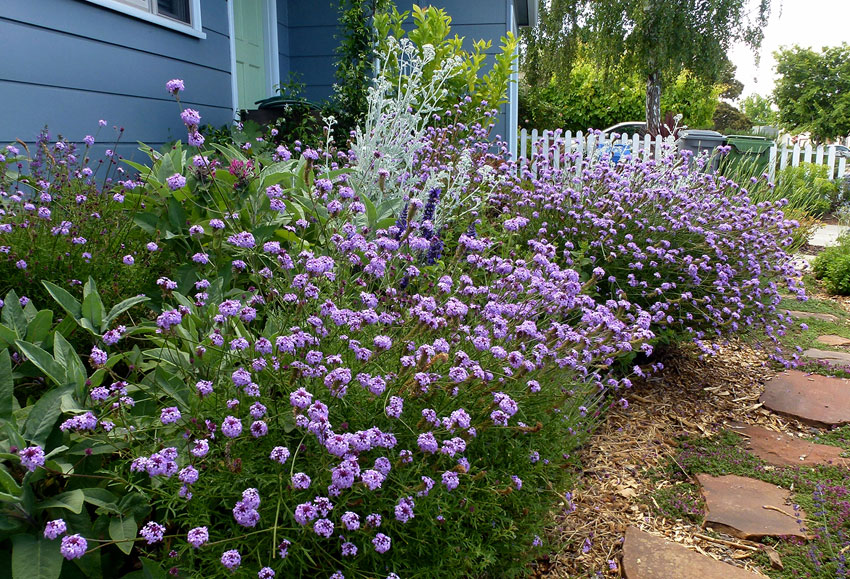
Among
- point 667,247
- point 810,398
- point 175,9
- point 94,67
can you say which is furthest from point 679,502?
point 175,9

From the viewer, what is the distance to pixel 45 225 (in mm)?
2559

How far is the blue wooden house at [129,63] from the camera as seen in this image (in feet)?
12.3

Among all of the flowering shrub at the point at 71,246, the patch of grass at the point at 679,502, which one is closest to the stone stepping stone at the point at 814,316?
the patch of grass at the point at 679,502

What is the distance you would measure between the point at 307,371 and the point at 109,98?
3.77 m

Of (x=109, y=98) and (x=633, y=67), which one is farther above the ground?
(x=633, y=67)

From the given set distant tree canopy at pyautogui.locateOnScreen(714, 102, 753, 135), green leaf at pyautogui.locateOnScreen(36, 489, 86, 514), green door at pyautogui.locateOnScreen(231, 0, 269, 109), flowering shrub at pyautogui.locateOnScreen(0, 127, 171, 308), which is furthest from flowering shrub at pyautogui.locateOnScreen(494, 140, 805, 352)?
distant tree canopy at pyautogui.locateOnScreen(714, 102, 753, 135)

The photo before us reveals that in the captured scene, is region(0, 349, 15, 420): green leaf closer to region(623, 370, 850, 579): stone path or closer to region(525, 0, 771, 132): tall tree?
region(623, 370, 850, 579): stone path

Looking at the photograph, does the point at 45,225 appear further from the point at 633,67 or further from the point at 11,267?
the point at 633,67

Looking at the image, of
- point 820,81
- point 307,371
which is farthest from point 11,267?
point 820,81

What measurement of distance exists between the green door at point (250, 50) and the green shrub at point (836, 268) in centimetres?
674

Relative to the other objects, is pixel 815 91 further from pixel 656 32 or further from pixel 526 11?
pixel 526 11

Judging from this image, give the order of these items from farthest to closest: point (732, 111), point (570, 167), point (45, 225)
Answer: point (732, 111) < point (570, 167) < point (45, 225)

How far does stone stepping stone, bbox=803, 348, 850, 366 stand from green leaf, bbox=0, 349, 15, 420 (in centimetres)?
493

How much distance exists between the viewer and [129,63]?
4551mm
